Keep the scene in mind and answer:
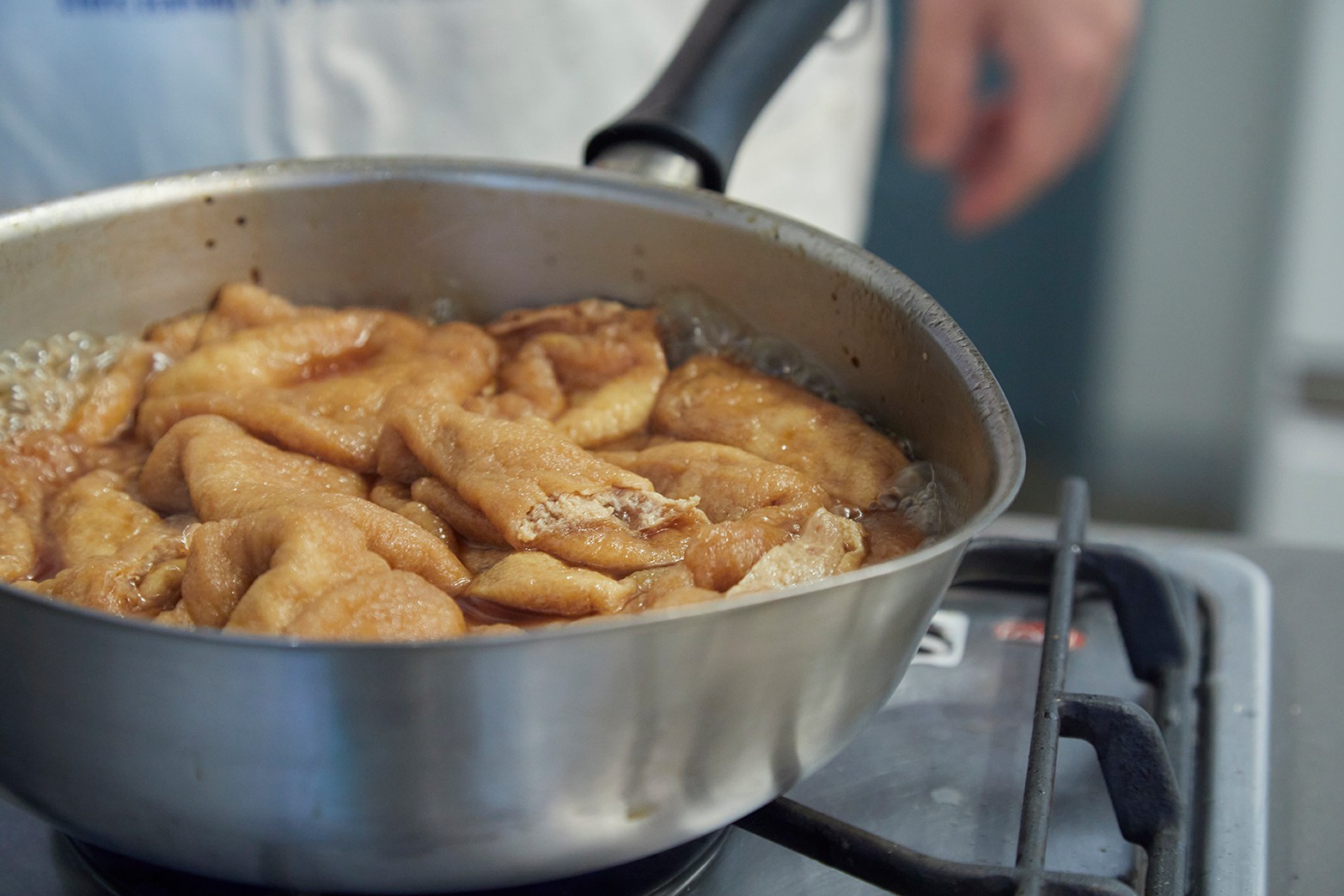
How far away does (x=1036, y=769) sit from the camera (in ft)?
2.13

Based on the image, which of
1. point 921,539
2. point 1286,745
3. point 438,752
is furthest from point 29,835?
point 1286,745

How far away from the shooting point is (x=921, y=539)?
771 millimetres

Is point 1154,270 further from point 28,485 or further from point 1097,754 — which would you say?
point 28,485

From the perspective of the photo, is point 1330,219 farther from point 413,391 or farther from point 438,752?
point 438,752

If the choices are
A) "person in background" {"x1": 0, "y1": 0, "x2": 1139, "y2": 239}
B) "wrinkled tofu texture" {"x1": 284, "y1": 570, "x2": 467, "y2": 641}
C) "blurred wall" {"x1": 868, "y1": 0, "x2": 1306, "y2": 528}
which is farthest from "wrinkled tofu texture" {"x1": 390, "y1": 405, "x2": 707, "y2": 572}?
"blurred wall" {"x1": 868, "y1": 0, "x2": 1306, "y2": 528}

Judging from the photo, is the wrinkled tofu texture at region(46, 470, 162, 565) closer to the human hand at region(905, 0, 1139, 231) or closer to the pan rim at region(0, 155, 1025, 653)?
the pan rim at region(0, 155, 1025, 653)

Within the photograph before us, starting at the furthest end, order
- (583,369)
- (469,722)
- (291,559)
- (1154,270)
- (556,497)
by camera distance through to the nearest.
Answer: (1154,270)
(583,369)
(556,497)
(291,559)
(469,722)

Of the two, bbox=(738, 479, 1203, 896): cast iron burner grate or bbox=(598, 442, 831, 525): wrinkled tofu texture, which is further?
bbox=(598, 442, 831, 525): wrinkled tofu texture

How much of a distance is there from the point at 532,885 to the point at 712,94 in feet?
2.07

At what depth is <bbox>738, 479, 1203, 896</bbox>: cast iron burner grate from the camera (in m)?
0.61

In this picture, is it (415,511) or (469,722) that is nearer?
(469,722)

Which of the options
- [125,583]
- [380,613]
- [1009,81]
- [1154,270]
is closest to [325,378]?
[125,583]

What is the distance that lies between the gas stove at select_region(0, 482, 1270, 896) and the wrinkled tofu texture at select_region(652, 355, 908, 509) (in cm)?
13

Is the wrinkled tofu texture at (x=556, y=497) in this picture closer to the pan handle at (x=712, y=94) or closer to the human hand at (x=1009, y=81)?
the pan handle at (x=712, y=94)
